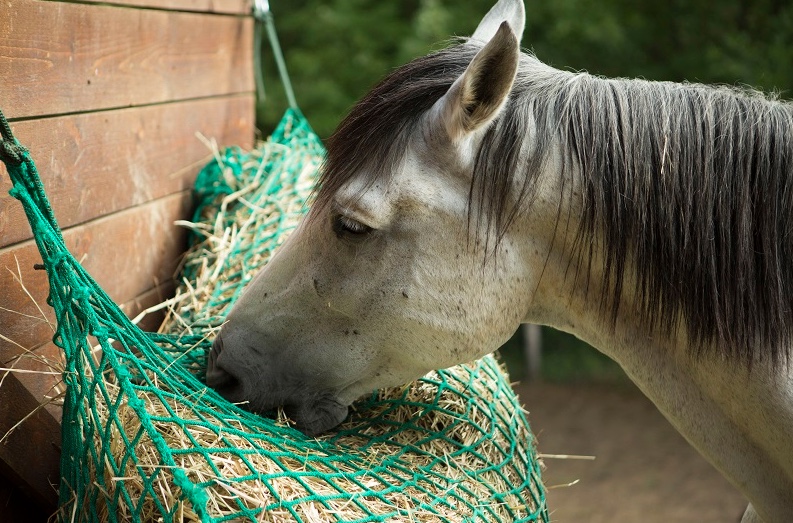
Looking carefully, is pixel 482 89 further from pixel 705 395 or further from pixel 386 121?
pixel 705 395

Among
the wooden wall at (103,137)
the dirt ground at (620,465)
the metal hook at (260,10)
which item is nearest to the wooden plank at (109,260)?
the wooden wall at (103,137)

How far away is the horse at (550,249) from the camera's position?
57.9 inches

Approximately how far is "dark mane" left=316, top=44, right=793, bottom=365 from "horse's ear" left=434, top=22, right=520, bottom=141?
0.07 meters

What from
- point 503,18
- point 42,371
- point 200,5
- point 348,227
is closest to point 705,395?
point 348,227

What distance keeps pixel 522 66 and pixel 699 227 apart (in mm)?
515

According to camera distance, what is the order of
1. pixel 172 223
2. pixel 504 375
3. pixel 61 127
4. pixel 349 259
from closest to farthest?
pixel 349 259
pixel 61 127
pixel 504 375
pixel 172 223

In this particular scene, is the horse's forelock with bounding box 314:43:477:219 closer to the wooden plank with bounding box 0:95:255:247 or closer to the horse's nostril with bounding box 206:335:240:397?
the horse's nostril with bounding box 206:335:240:397

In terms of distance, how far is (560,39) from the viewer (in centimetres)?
597

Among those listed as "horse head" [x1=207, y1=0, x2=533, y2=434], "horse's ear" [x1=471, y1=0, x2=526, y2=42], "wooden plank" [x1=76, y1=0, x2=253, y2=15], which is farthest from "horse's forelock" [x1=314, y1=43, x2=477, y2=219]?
"wooden plank" [x1=76, y1=0, x2=253, y2=15]

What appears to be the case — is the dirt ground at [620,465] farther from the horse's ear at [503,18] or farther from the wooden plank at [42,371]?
the wooden plank at [42,371]

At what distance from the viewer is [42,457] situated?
1.65 metres

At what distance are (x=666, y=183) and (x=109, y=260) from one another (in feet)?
4.73

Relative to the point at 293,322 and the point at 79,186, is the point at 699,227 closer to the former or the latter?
the point at 293,322

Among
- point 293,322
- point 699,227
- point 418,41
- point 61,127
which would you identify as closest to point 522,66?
point 699,227
